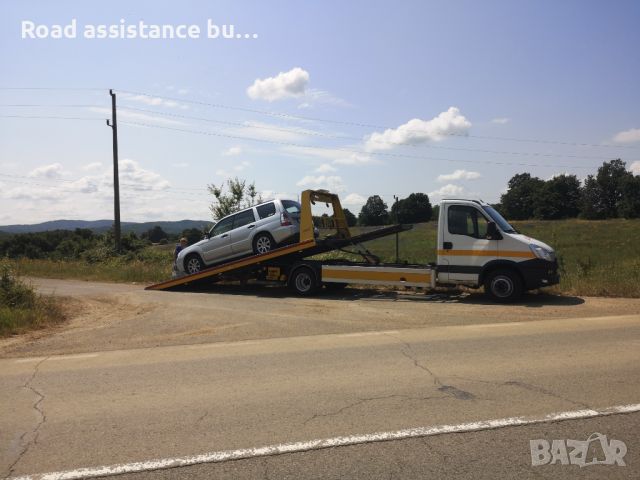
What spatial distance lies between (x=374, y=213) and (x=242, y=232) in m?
37.9

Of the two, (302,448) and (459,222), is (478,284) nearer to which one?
(459,222)

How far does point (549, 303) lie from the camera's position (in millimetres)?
12258

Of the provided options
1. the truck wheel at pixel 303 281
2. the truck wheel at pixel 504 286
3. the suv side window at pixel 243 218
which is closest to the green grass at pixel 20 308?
the suv side window at pixel 243 218

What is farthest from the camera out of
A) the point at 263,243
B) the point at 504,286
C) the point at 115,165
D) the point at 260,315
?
the point at 115,165

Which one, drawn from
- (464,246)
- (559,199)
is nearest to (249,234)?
(464,246)

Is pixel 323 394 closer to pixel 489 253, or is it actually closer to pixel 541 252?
pixel 489 253

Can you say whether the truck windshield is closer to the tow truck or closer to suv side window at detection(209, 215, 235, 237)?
the tow truck

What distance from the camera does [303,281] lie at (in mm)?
14961

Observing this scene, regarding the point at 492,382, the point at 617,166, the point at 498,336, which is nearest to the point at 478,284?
the point at 498,336

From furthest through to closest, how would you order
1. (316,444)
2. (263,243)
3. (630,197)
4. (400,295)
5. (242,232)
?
(630,197) < (242,232) < (263,243) < (400,295) < (316,444)

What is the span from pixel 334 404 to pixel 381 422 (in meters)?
0.65

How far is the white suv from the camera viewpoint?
15038 millimetres

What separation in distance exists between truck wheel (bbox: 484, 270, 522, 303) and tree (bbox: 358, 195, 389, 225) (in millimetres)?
35894

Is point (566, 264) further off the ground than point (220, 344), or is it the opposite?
point (566, 264)
